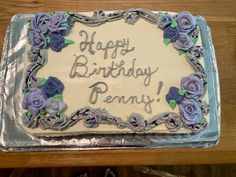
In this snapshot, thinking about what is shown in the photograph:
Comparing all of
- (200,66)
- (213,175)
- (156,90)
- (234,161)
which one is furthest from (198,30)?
(213,175)

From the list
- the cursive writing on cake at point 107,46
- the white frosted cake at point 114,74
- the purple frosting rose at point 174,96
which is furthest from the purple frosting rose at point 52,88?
the purple frosting rose at point 174,96

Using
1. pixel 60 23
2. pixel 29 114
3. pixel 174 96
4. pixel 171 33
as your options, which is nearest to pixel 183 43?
pixel 171 33

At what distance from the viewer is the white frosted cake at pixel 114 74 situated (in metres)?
0.86

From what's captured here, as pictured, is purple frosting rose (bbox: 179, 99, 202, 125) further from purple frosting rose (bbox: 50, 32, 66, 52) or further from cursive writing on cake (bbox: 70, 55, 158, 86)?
purple frosting rose (bbox: 50, 32, 66, 52)

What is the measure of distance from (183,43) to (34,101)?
40 cm

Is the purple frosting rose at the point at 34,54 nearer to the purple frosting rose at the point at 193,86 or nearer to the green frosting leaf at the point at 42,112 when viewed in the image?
the green frosting leaf at the point at 42,112

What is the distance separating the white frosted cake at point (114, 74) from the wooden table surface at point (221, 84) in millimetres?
72

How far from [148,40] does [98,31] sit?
0.44 feet

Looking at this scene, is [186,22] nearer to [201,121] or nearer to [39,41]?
[201,121]

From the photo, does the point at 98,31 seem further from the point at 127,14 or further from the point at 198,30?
the point at 198,30

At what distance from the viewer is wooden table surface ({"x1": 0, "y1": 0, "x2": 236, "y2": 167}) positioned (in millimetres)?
890

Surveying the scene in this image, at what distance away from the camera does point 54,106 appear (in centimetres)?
86

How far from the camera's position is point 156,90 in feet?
2.90

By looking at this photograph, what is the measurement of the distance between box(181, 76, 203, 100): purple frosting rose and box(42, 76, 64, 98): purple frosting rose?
0.30 metres
